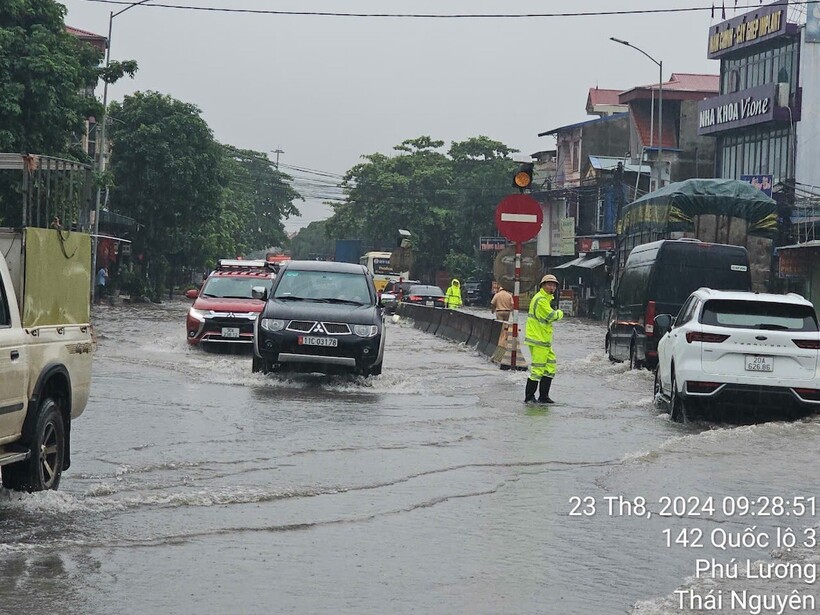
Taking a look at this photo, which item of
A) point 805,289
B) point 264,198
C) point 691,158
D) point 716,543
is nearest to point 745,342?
point 716,543

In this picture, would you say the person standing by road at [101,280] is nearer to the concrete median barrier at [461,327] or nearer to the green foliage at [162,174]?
the green foliage at [162,174]

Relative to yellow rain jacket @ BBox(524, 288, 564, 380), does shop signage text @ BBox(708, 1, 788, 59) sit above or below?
above

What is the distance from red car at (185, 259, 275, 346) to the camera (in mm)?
24719

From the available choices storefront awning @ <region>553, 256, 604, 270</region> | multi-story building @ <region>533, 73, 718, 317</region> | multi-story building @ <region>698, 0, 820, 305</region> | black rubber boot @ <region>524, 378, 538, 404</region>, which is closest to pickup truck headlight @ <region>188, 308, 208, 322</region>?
black rubber boot @ <region>524, 378, 538, 404</region>

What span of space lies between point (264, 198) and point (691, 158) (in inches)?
2578

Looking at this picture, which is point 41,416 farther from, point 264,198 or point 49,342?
point 264,198

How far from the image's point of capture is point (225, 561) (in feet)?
24.8

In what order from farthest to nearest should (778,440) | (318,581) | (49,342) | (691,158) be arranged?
(691,158) < (778,440) < (49,342) < (318,581)

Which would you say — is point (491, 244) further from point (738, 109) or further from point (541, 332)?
point (541, 332)

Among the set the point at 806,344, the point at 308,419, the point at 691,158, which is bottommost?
the point at 308,419

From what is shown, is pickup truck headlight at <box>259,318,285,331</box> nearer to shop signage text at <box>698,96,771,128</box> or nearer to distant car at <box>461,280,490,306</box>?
shop signage text at <box>698,96,771,128</box>

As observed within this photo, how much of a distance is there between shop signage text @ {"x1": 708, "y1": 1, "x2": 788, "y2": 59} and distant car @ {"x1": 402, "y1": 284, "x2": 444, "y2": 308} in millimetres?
15789

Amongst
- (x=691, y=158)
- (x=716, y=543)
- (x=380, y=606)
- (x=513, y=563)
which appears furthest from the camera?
(x=691, y=158)

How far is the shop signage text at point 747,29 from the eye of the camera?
179ft
